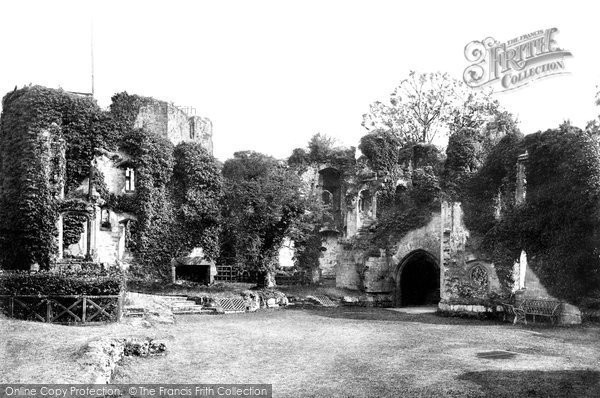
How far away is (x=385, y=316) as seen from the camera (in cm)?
2366

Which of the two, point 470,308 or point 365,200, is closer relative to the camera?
point 470,308

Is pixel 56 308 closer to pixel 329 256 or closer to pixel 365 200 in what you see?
pixel 365 200

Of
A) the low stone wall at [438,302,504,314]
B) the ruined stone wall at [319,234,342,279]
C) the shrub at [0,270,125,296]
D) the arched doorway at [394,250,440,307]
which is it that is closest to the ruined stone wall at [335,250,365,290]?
the arched doorway at [394,250,440,307]

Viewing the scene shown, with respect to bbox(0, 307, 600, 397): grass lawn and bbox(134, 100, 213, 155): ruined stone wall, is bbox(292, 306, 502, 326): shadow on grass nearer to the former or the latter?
bbox(0, 307, 600, 397): grass lawn

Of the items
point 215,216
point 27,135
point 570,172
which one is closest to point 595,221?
point 570,172

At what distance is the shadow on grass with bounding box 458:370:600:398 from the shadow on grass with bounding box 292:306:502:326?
910cm

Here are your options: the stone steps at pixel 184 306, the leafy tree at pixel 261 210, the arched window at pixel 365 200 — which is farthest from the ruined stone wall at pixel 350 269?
the stone steps at pixel 184 306

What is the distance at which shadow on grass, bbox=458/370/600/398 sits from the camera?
1024 cm

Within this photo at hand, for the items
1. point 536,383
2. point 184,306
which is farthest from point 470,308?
point 536,383

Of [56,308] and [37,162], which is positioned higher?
[37,162]

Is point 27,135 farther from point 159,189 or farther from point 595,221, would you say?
point 595,221

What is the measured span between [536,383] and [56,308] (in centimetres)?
1348

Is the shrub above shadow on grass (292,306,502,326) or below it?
above

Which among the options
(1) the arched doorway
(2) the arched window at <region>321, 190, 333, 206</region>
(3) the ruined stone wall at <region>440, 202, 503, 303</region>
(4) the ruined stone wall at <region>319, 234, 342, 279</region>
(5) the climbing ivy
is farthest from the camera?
(2) the arched window at <region>321, 190, 333, 206</region>
